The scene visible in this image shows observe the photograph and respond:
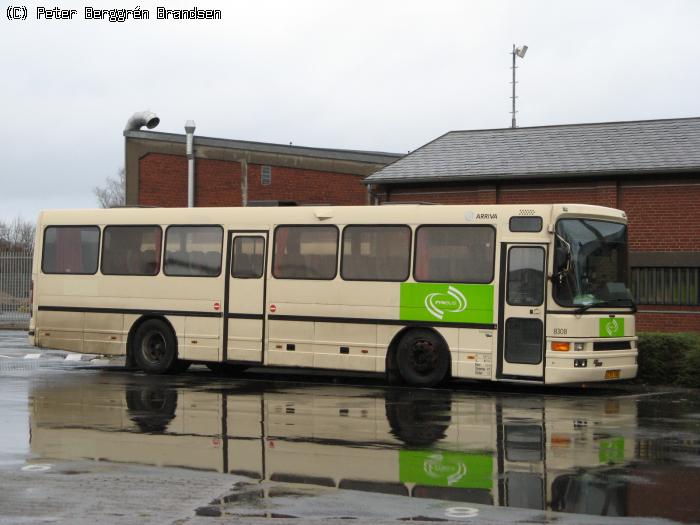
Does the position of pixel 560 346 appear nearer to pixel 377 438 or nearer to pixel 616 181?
pixel 377 438

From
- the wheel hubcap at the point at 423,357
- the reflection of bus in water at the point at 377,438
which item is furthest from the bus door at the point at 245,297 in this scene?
the wheel hubcap at the point at 423,357

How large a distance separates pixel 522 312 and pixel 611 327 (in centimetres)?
138

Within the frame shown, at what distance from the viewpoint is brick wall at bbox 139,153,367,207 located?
36.9 metres

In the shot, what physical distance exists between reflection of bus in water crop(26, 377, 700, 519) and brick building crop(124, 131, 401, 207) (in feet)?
60.4

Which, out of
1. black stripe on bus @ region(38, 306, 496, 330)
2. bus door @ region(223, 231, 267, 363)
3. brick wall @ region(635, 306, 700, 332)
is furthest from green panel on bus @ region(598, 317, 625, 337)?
brick wall @ region(635, 306, 700, 332)

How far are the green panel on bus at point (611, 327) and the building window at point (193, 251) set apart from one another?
6.92 m

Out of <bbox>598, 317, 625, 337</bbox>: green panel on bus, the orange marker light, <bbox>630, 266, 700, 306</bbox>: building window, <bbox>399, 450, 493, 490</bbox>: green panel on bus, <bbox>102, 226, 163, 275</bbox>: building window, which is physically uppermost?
<bbox>102, 226, 163, 275</bbox>: building window

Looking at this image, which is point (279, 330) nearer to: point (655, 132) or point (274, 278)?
point (274, 278)

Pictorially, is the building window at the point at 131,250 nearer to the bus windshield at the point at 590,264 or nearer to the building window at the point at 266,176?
the bus windshield at the point at 590,264

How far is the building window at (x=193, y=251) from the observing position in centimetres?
2181

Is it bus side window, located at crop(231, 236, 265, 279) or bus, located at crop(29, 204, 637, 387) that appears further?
bus side window, located at crop(231, 236, 265, 279)

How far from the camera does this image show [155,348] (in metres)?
22.4

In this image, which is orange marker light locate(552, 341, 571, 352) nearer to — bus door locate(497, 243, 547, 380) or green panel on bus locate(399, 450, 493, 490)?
bus door locate(497, 243, 547, 380)

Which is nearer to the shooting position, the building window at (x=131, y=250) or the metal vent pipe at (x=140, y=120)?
the building window at (x=131, y=250)
